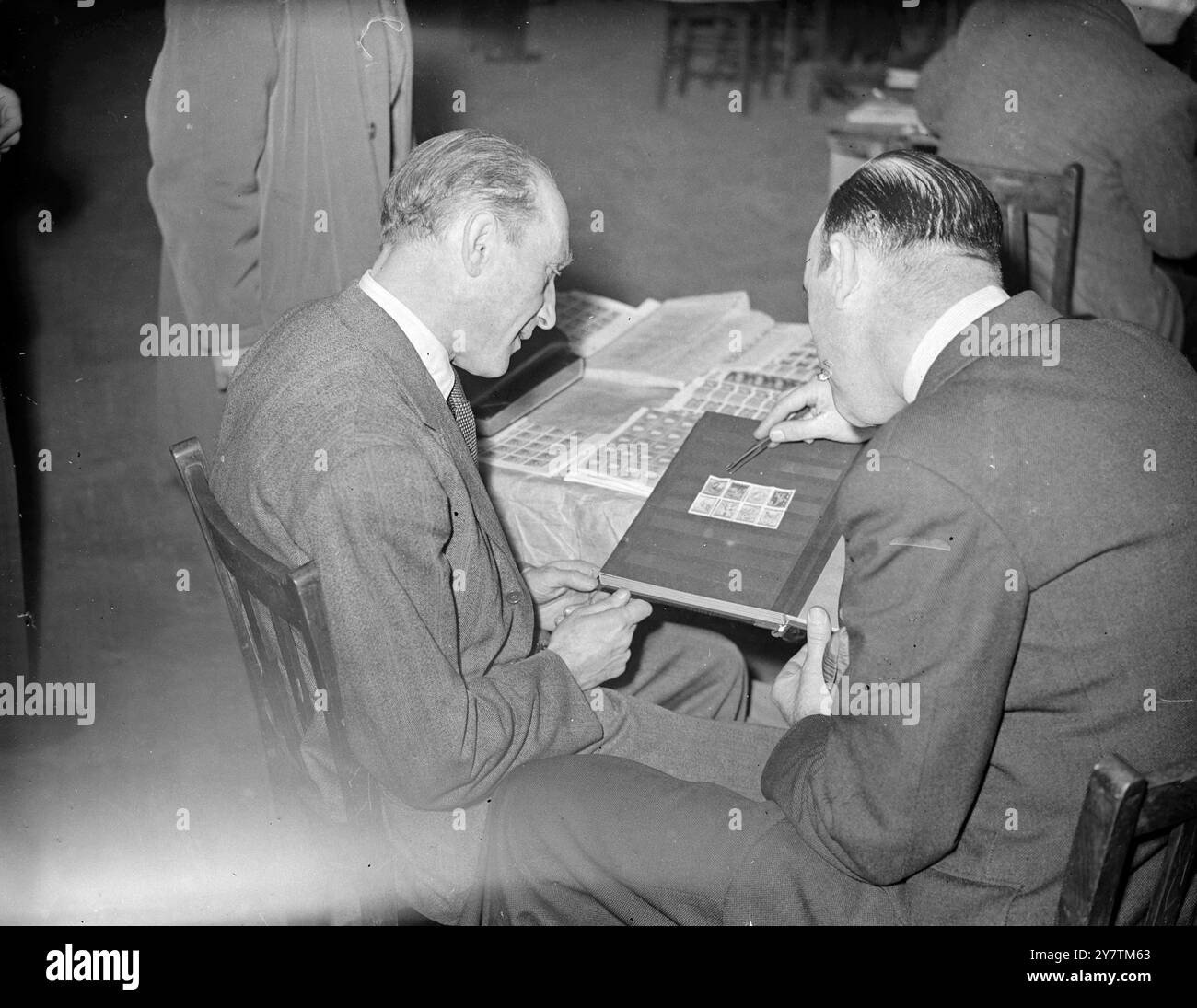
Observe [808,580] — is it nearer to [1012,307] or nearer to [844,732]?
[844,732]

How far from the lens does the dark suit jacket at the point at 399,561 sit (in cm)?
132

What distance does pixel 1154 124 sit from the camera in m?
2.65

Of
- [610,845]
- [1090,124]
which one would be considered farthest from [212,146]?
[1090,124]

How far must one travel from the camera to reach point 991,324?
1.25m

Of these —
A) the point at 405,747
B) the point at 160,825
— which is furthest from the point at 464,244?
the point at 160,825

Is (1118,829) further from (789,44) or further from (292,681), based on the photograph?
(789,44)

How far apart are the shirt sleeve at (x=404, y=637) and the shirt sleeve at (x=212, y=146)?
1.25 metres

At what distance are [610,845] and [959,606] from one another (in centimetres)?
60

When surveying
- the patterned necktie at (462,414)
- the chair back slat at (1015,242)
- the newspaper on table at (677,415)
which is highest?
the chair back slat at (1015,242)

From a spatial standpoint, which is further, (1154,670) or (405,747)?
(405,747)

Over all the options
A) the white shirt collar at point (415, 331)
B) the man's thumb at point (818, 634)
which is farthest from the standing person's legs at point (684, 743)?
the white shirt collar at point (415, 331)

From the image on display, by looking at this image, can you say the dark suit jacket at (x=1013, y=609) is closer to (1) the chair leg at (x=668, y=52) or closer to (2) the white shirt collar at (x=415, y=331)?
(2) the white shirt collar at (x=415, y=331)

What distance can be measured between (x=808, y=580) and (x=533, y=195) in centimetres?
68
